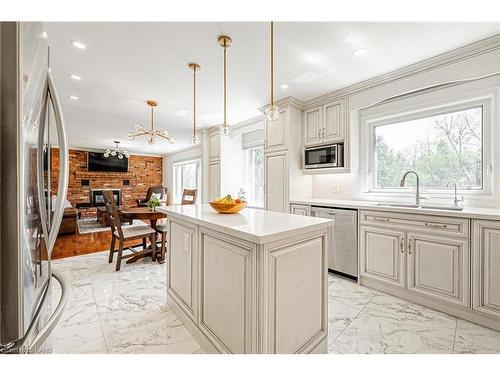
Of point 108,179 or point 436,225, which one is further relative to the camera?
point 108,179

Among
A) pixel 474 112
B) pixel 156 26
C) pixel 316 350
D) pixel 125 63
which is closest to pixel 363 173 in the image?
pixel 474 112

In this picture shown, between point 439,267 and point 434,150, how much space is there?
4.27ft

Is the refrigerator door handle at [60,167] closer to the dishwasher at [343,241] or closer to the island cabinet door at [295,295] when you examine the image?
the island cabinet door at [295,295]

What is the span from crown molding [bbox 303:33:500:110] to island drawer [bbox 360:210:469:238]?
1469 mm

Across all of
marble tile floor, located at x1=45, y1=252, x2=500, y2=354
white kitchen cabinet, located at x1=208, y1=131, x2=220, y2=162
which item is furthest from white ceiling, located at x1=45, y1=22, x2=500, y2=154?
marble tile floor, located at x1=45, y1=252, x2=500, y2=354

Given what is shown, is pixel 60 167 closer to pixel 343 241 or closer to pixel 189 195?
pixel 343 241

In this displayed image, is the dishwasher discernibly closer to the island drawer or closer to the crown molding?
the island drawer

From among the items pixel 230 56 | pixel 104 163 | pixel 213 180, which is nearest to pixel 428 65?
pixel 230 56

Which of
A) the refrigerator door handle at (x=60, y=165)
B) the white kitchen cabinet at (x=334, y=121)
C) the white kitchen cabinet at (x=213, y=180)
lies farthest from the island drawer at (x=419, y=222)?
the white kitchen cabinet at (x=213, y=180)

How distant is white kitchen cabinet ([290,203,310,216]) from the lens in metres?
2.98

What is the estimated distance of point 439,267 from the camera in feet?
6.44

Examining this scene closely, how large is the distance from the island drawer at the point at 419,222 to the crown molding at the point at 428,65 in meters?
1.47

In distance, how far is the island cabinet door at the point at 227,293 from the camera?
116 cm

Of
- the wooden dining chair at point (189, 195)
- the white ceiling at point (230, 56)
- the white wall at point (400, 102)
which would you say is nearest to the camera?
the white ceiling at point (230, 56)
